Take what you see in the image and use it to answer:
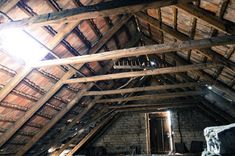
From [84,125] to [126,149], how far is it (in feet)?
7.76

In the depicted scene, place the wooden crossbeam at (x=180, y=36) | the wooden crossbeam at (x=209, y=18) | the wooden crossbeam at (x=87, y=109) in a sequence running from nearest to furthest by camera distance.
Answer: the wooden crossbeam at (x=209, y=18) → the wooden crossbeam at (x=180, y=36) → the wooden crossbeam at (x=87, y=109)

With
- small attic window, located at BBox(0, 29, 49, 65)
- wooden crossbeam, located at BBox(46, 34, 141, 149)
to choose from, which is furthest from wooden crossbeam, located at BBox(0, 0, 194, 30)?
wooden crossbeam, located at BBox(46, 34, 141, 149)

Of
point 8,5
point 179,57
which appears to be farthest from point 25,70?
point 179,57

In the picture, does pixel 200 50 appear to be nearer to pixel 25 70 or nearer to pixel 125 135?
pixel 25 70

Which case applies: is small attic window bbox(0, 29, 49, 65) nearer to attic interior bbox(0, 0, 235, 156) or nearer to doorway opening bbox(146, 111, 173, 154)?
attic interior bbox(0, 0, 235, 156)

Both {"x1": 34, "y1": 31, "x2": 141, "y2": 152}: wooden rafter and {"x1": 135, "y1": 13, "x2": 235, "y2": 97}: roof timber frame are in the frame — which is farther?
{"x1": 34, "y1": 31, "x2": 141, "y2": 152}: wooden rafter

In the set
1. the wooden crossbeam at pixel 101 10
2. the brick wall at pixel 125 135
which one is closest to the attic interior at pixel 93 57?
the wooden crossbeam at pixel 101 10

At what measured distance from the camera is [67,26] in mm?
3658

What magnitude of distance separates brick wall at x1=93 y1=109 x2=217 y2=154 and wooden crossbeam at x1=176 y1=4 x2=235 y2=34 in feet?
20.9

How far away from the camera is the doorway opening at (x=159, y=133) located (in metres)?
9.08

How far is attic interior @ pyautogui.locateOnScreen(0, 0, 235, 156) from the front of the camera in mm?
2951

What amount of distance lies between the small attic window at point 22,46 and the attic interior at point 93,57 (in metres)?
0.01

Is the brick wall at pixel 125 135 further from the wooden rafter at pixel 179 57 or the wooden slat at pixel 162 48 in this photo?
the wooden slat at pixel 162 48

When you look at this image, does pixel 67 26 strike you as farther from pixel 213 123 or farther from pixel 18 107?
pixel 213 123
